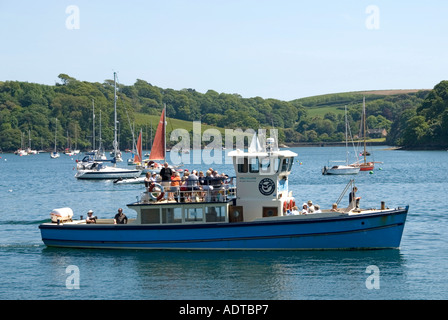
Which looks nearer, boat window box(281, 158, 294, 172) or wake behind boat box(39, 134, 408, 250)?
wake behind boat box(39, 134, 408, 250)

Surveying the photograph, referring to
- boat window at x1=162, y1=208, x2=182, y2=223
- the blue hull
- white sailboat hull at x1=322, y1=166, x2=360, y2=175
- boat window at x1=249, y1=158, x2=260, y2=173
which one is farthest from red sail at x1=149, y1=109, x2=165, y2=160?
boat window at x1=249, y1=158, x2=260, y2=173

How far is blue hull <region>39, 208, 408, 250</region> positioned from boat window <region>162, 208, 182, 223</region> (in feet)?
1.00

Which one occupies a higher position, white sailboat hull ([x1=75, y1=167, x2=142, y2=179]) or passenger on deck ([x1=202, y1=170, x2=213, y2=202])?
passenger on deck ([x1=202, y1=170, x2=213, y2=202])

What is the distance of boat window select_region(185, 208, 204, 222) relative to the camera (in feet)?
102

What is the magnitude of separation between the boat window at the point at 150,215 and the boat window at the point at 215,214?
242cm

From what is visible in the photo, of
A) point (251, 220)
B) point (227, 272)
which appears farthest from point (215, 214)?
point (227, 272)

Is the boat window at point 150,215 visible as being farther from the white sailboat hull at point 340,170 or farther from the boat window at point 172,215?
the white sailboat hull at point 340,170

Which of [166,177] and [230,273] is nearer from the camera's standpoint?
[230,273]

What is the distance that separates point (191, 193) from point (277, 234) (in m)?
4.48

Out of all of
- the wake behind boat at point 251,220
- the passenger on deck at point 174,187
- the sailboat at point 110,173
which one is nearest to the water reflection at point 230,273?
the wake behind boat at point 251,220

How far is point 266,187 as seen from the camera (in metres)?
30.8

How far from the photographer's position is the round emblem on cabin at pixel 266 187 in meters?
30.8

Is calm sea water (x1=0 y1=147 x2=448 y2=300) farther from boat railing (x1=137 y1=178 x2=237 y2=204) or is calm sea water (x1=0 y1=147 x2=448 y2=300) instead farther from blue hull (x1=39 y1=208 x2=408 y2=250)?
boat railing (x1=137 y1=178 x2=237 y2=204)

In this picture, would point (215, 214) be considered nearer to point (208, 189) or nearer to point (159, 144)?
point (208, 189)
